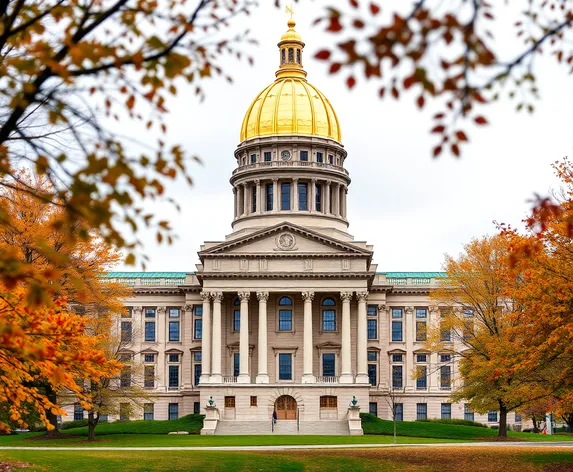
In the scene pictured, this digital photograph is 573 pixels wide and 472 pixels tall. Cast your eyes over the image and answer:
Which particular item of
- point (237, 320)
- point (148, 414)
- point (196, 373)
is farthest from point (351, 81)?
point (148, 414)

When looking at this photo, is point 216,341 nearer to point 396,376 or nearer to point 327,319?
point 327,319

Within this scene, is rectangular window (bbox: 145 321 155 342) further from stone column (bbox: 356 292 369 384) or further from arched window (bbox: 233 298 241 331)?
stone column (bbox: 356 292 369 384)

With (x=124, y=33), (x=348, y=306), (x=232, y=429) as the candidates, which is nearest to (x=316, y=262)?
(x=348, y=306)

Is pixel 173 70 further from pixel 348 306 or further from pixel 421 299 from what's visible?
pixel 421 299

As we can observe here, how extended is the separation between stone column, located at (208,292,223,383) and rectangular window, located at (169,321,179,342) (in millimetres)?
12725

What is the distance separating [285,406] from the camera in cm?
8338

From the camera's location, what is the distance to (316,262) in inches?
3361

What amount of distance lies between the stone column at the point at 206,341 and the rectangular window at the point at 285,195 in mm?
15794

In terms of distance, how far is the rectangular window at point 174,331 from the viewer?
97.7 metres

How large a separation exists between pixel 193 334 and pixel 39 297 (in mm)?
87109

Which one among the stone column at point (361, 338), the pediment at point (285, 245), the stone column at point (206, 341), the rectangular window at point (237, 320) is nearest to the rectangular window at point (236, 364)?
the rectangular window at point (237, 320)

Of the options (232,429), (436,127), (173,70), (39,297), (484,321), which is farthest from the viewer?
(232,429)

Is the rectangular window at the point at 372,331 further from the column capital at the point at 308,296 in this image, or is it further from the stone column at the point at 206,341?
the stone column at the point at 206,341

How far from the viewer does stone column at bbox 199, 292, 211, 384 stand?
86.1m
